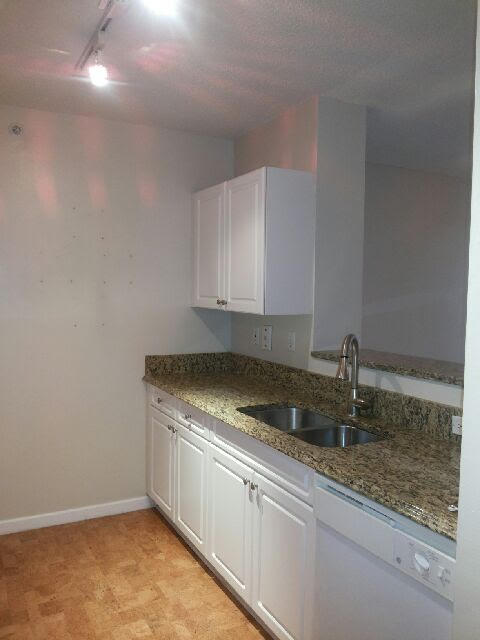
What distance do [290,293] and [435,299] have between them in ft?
6.83

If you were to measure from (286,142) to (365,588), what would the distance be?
240 centimetres

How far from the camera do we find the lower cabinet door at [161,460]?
10.3ft

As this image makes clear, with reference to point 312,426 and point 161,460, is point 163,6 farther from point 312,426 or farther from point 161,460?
point 161,460

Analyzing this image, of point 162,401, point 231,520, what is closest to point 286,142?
point 162,401

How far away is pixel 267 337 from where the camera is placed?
3.41m

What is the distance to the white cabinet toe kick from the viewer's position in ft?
4.75

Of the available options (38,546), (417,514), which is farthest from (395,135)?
(38,546)

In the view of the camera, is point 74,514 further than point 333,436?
Yes

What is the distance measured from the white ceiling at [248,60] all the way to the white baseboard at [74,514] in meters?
2.46

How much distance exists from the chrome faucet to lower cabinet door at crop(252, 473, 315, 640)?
0.56 m

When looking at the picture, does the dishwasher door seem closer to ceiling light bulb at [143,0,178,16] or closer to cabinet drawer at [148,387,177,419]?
cabinet drawer at [148,387,177,419]

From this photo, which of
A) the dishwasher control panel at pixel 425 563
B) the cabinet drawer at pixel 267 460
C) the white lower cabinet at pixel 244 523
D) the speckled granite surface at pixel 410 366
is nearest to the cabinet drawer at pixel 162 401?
the white lower cabinet at pixel 244 523

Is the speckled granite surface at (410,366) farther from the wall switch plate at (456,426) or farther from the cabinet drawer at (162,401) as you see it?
the cabinet drawer at (162,401)

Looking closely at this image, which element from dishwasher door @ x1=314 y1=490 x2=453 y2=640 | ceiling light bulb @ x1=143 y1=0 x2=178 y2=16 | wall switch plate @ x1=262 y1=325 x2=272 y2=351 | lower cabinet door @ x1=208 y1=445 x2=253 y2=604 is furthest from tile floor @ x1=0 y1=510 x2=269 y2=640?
ceiling light bulb @ x1=143 y1=0 x2=178 y2=16
